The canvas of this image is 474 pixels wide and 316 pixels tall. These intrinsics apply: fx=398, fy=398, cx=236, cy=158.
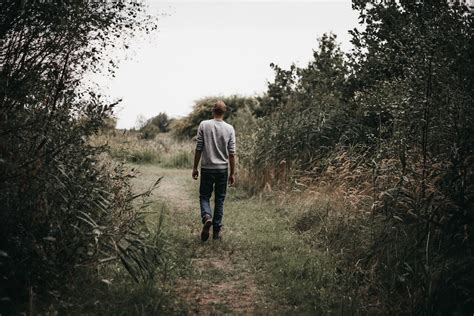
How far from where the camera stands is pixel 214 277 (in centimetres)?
475

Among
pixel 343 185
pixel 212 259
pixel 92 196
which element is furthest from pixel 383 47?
pixel 92 196

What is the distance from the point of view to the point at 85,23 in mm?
4320

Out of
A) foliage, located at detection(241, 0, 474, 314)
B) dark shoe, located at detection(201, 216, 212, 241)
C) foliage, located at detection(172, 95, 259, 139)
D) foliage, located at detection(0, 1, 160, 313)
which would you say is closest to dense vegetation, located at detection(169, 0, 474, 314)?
foliage, located at detection(241, 0, 474, 314)

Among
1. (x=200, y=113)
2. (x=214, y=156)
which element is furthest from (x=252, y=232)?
(x=200, y=113)

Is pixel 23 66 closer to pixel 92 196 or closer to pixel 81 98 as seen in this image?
pixel 81 98

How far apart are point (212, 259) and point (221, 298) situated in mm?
1292

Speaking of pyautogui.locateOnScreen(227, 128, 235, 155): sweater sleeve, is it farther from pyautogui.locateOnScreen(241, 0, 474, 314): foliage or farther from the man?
pyautogui.locateOnScreen(241, 0, 474, 314): foliage

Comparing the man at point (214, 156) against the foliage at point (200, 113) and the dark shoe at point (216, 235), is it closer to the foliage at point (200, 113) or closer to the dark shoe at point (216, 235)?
the dark shoe at point (216, 235)

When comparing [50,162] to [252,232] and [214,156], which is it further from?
[252,232]

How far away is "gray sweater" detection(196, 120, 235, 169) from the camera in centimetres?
660

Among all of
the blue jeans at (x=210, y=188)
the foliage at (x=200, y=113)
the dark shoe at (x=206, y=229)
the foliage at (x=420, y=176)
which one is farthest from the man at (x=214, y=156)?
the foliage at (x=200, y=113)

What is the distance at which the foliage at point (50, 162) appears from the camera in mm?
3334

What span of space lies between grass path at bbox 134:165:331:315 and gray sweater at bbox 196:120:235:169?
122 cm

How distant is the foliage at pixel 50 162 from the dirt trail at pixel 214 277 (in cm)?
64
